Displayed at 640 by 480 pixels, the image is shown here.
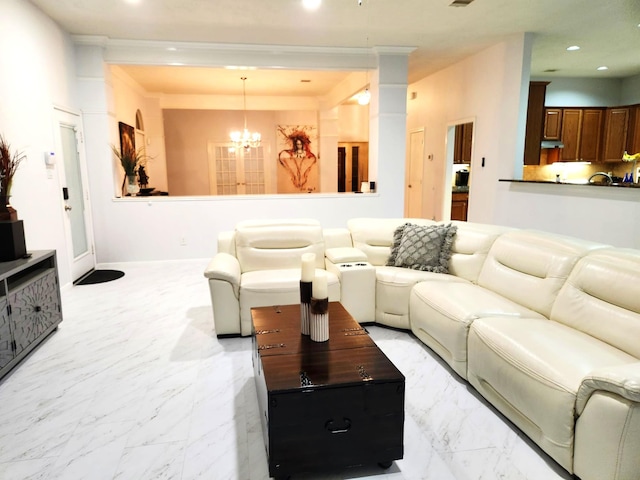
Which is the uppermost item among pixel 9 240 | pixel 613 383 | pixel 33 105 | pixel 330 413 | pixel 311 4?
pixel 311 4

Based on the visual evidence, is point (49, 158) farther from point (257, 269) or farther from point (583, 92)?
point (583, 92)

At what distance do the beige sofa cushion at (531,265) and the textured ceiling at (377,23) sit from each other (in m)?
2.76

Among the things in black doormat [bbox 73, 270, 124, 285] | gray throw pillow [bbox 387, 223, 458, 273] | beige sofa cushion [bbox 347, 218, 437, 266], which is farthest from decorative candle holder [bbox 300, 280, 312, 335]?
black doormat [bbox 73, 270, 124, 285]

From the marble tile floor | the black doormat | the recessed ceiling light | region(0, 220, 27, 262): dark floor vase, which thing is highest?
the recessed ceiling light

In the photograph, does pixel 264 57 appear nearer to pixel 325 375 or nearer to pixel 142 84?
pixel 142 84

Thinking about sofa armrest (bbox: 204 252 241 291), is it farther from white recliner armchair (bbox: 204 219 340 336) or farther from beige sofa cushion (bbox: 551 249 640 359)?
beige sofa cushion (bbox: 551 249 640 359)

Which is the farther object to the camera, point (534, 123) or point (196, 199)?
point (534, 123)

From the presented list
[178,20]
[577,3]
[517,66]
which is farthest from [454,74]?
[178,20]

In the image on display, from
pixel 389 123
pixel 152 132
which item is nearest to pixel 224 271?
pixel 389 123

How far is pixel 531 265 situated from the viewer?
8.94ft

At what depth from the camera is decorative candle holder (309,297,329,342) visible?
2084 millimetres

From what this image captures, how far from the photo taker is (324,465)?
1.77 metres

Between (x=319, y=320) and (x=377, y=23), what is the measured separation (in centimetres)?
407

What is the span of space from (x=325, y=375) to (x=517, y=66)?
513 cm
